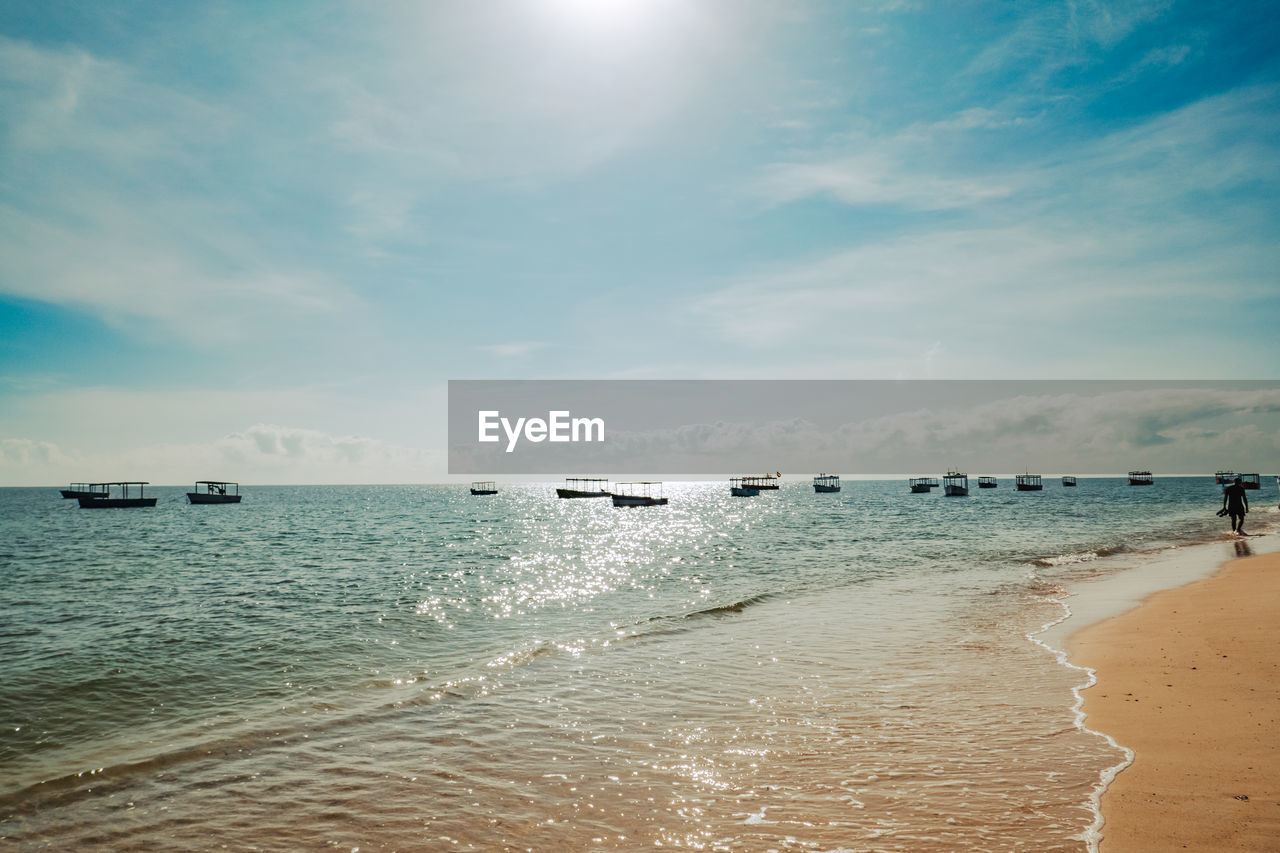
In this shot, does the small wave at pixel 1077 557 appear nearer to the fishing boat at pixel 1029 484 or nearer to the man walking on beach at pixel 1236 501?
the man walking on beach at pixel 1236 501

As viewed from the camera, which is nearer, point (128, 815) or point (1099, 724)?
point (128, 815)

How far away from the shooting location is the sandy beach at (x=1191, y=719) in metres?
6.66

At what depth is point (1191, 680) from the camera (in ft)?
38.3

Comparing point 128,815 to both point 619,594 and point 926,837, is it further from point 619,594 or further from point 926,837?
point 619,594

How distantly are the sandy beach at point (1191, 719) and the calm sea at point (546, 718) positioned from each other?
0.49 metres

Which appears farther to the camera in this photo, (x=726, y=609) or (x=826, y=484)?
(x=826, y=484)

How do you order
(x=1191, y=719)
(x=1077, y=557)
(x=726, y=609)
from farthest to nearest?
(x=1077, y=557)
(x=726, y=609)
(x=1191, y=719)

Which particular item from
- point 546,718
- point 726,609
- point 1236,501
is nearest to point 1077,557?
point 1236,501

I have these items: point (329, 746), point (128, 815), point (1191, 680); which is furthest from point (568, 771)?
point (1191, 680)

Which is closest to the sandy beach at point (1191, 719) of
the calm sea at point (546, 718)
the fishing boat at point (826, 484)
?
the calm sea at point (546, 718)

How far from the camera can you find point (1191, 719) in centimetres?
970

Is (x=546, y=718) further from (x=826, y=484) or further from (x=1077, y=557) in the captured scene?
(x=826, y=484)

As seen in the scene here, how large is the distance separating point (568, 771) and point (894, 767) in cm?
447

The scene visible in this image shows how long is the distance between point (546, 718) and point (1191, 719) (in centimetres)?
1000
